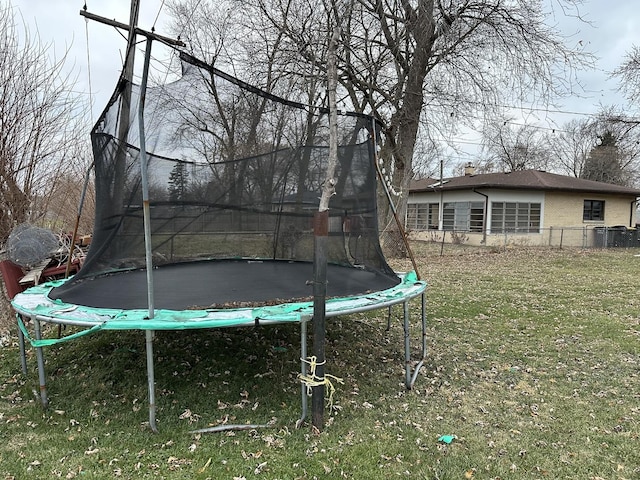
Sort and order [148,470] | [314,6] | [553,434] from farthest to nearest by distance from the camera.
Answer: [314,6], [553,434], [148,470]

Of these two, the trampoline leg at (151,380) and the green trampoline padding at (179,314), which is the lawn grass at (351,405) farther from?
the green trampoline padding at (179,314)

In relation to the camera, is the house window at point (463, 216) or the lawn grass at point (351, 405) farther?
the house window at point (463, 216)

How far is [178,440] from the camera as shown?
221 cm

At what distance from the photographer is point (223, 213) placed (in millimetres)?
3936

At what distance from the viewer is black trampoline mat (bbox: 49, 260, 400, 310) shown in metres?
2.73

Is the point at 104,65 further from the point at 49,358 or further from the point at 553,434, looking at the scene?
the point at 553,434

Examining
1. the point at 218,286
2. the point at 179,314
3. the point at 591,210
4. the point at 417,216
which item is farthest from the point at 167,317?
the point at 591,210

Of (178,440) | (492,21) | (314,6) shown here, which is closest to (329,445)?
(178,440)

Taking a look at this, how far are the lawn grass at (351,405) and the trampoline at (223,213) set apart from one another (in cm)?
31

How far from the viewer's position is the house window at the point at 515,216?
13.6 m

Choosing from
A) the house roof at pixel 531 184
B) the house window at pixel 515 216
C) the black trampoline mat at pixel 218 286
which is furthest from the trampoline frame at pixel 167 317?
the house window at pixel 515 216

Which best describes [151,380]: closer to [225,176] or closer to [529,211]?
[225,176]

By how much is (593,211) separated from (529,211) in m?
2.76

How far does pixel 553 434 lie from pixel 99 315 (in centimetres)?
241
